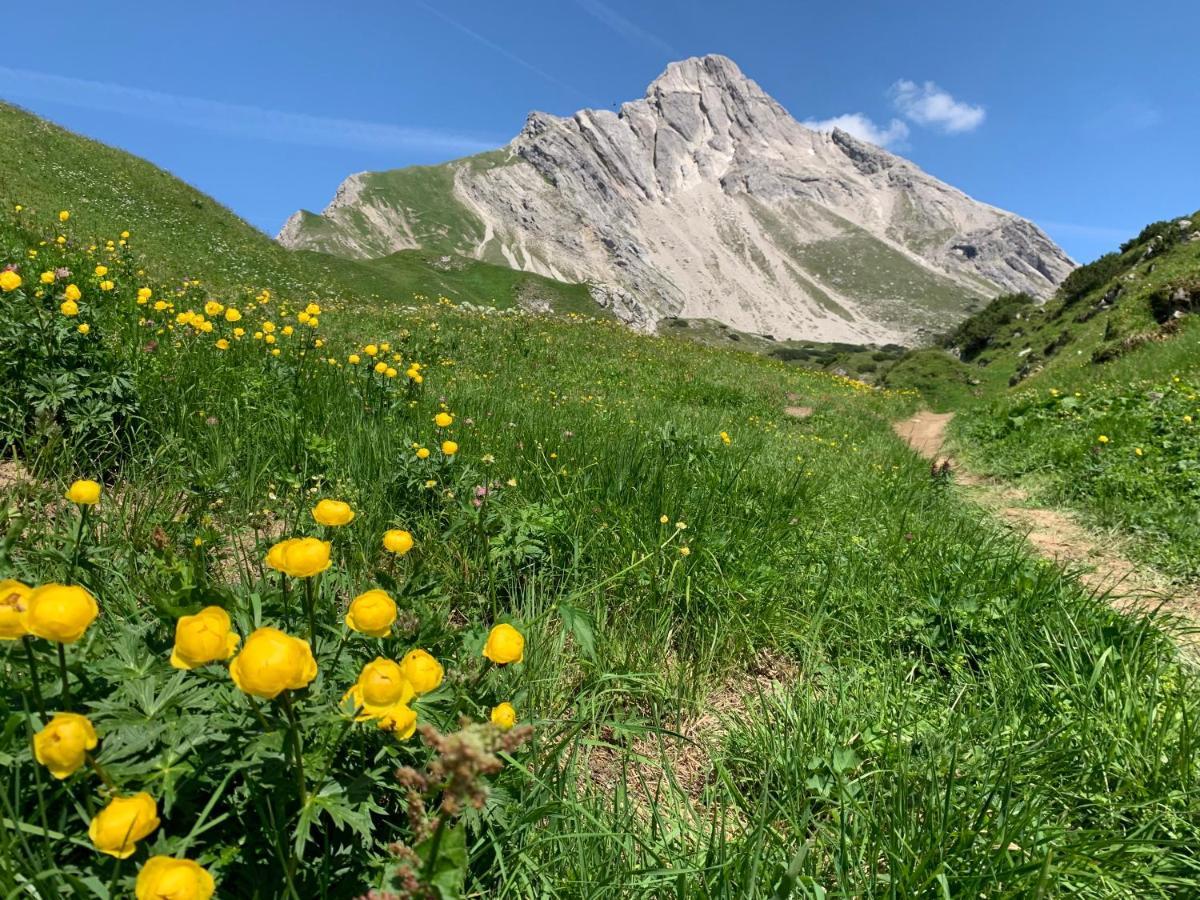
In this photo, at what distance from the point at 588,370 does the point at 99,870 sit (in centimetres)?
1123

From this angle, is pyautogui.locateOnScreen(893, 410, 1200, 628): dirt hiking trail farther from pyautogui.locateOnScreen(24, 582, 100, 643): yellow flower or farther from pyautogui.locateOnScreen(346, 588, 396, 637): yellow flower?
pyautogui.locateOnScreen(24, 582, 100, 643): yellow flower

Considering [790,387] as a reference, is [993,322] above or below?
above

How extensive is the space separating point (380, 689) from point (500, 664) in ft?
1.42

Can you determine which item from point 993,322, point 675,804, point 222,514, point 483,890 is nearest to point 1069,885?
point 675,804

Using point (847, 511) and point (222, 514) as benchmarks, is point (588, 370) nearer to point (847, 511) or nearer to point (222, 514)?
point (847, 511)

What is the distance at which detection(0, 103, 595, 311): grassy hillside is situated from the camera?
620 inches

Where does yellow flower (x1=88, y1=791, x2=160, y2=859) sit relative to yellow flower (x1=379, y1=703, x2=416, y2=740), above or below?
below

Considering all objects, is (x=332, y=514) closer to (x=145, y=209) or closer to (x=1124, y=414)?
(x=1124, y=414)

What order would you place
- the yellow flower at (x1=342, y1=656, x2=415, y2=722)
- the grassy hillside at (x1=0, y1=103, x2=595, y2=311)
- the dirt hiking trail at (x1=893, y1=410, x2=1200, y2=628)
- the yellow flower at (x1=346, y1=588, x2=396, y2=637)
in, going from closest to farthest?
the yellow flower at (x1=342, y1=656, x2=415, y2=722)
the yellow flower at (x1=346, y1=588, x2=396, y2=637)
the dirt hiking trail at (x1=893, y1=410, x2=1200, y2=628)
the grassy hillside at (x1=0, y1=103, x2=595, y2=311)

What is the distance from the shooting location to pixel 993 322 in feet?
128

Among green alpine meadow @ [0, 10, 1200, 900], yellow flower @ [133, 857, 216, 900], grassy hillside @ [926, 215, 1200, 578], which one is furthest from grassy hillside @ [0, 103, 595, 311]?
grassy hillside @ [926, 215, 1200, 578]

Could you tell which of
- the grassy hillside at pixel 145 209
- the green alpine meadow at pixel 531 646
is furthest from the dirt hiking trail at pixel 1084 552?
the grassy hillside at pixel 145 209

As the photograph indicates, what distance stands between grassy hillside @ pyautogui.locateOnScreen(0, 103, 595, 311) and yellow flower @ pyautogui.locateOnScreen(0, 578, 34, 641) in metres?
14.0

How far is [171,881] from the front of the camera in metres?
0.92
